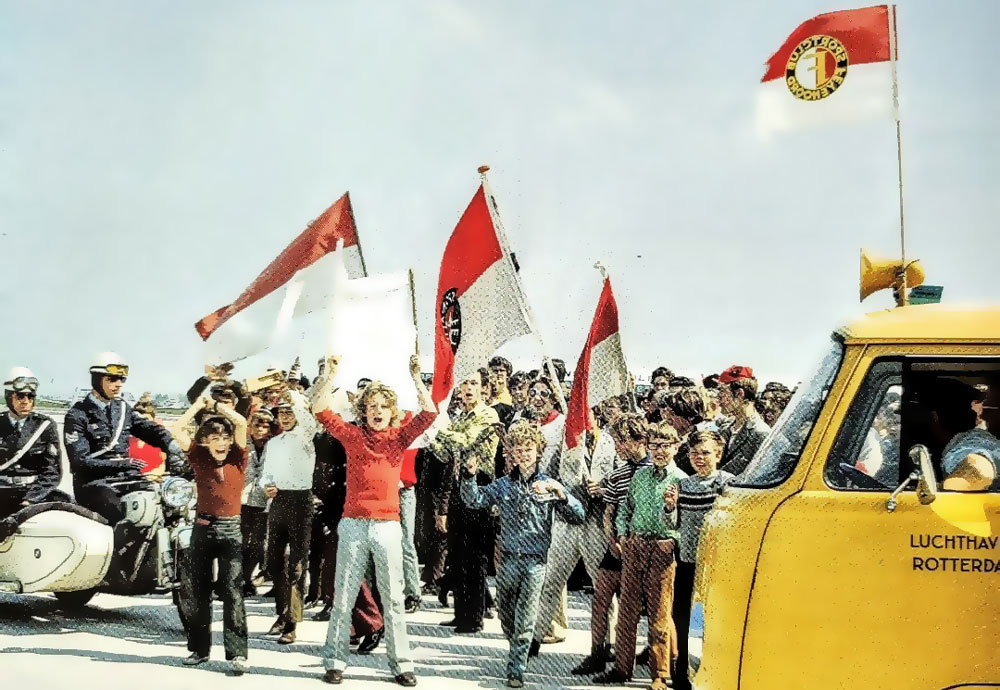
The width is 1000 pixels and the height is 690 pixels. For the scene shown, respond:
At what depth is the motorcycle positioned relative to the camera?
8781 millimetres

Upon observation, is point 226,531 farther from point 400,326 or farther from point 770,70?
point 770,70

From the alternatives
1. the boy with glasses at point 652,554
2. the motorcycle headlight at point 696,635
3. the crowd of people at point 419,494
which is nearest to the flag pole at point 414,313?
the crowd of people at point 419,494

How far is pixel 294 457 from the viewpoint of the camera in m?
8.93

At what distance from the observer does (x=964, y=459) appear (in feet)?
13.8

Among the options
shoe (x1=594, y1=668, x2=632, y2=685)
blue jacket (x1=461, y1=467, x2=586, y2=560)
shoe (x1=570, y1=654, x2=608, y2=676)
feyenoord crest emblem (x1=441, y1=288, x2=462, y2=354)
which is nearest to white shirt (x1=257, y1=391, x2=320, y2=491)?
feyenoord crest emblem (x1=441, y1=288, x2=462, y2=354)

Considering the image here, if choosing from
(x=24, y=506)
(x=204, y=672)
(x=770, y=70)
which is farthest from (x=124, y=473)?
(x=770, y=70)

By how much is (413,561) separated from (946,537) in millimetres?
6382

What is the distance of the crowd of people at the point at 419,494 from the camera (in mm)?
7391

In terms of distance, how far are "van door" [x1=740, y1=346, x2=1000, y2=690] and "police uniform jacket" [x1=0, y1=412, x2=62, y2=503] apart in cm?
714

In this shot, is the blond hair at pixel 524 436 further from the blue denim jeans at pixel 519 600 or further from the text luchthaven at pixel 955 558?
the text luchthaven at pixel 955 558

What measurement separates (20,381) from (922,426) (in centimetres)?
793

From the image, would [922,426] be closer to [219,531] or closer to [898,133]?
[898,133]

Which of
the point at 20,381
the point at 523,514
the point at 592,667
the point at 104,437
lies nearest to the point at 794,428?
the point at 523,514

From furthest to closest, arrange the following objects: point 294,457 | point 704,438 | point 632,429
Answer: point 294,457, point 632,429, point 704,438
